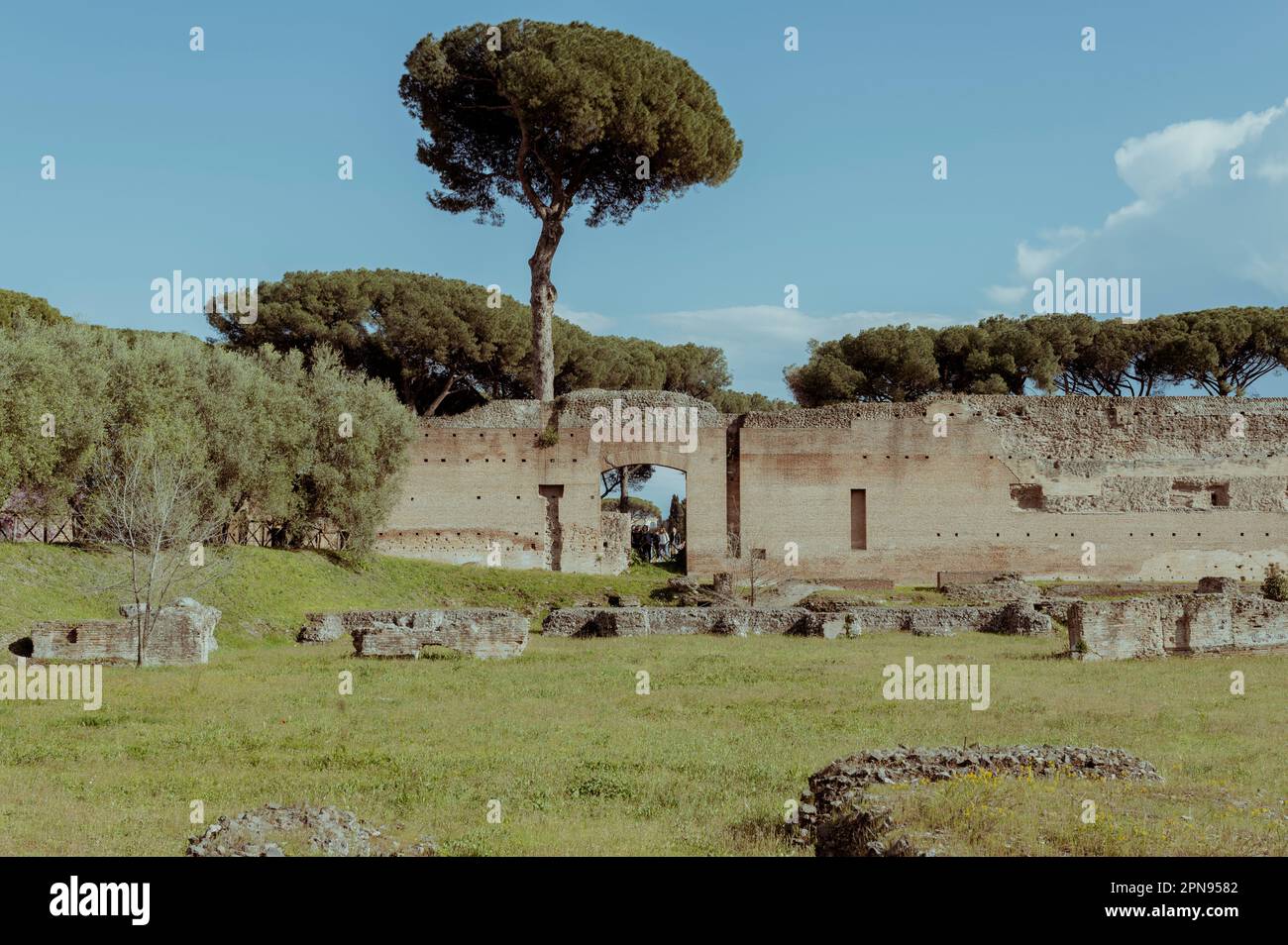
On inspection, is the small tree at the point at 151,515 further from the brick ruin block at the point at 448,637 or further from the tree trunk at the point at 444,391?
the tree trunk at the point at 444,391

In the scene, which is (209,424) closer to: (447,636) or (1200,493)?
(447,636)

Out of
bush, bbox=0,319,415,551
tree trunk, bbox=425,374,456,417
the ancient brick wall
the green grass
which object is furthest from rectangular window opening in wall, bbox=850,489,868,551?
Answer: tree trunk, bbox=425,374,456,417

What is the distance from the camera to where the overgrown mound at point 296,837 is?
215 inches

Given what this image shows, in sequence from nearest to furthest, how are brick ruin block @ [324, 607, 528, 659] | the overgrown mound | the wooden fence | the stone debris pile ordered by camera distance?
the overgrown mound → the stone debris pile → brick ruin block @ [324, 607, 528, 659] → the wooden fence

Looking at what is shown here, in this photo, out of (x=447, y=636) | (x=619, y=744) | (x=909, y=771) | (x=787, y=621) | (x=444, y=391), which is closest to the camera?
(x=909, y=771)

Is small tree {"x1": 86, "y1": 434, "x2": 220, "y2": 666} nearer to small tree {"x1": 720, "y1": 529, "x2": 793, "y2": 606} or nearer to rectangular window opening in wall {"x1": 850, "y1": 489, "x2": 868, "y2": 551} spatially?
small tree {"x1": 720, "y1": 529, "x2": 793, "y2": 606}

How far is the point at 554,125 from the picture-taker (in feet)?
110

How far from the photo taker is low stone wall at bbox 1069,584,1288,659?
16.0 metres

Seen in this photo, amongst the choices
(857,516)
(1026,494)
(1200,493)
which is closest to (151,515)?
(857,516)

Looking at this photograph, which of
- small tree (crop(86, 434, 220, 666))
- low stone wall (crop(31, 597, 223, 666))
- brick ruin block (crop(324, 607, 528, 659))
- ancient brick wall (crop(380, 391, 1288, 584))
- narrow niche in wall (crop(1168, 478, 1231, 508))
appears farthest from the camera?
narrow niche in wall (crop(1168, 478, 1231, 508))

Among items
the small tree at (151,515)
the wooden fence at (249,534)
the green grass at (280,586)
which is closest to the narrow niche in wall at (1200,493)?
the green grass at (280,586)

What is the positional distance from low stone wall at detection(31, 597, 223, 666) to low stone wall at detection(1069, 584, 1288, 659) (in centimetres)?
1133

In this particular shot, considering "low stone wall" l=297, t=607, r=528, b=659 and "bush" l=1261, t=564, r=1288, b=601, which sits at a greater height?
"low stone wall" l=297, t=607, r=528, b=659

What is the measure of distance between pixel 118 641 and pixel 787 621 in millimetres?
10306
